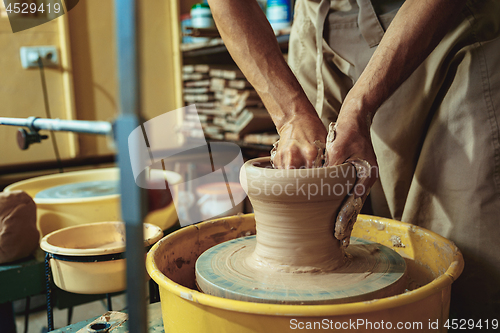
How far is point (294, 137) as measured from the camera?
87cm

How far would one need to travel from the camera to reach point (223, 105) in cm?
316

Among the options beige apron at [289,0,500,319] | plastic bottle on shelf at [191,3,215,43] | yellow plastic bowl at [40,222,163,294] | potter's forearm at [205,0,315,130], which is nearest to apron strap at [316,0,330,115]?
beige apron at [289,0,500,319]

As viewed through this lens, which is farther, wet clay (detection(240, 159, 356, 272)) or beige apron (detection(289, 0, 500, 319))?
beige apron (detection(289, 0, 500, 319))

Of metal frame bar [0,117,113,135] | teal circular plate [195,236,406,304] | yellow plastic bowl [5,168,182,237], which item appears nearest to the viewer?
metal frame bar [0,117,113,135]

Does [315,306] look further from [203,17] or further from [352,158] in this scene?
[203,17]

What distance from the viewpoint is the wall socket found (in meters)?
2.84

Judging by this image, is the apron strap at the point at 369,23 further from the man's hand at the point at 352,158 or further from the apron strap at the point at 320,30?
the man's hand at the point at 352,158

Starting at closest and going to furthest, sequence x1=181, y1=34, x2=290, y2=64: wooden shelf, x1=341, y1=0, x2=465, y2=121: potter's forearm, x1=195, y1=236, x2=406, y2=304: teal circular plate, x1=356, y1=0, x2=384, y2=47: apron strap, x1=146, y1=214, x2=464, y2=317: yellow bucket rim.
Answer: x1=146, y1=214, x2=464, y2=317: yellow bucket rim → x1=195, y1=236, x2=406, y2=304: teal circular plate → x1=341, y1=0, x2=465, y2=121: potter's forearm → x1=356, y1=0, x2=384, y2=47: apron strap → x1=181, y1=34, x2=290, y2=64: wooden shelf

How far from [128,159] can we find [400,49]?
74 cm

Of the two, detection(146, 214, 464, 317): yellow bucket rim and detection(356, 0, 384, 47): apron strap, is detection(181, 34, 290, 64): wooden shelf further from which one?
detection(146, 214, 464, 317): yellow bucket rim

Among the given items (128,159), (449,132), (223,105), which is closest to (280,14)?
(223,105)

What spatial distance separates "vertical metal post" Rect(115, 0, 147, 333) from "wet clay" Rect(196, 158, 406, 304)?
385mm

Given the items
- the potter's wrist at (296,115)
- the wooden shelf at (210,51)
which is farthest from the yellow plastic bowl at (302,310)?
the wooden shelf at (210,51)

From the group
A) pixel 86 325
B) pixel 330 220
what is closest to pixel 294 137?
pixel 330 220
